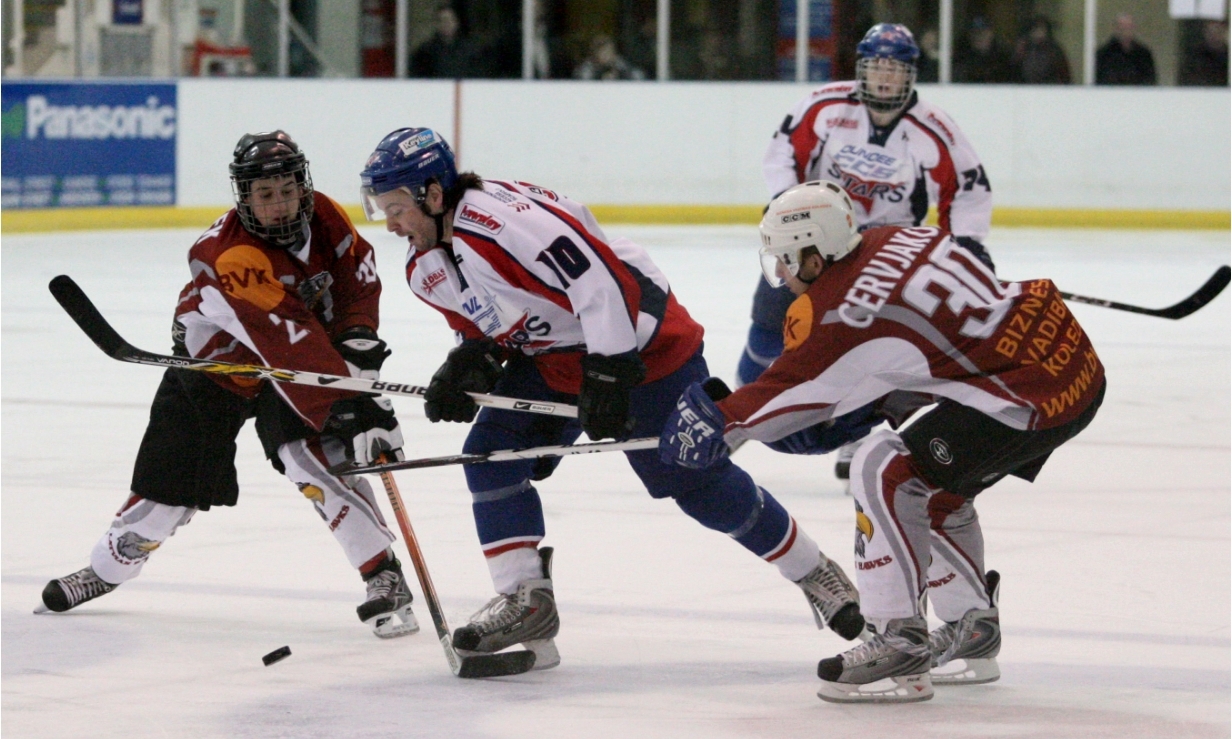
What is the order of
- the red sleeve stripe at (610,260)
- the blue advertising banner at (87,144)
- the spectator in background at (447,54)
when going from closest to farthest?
the red sleeve stripe at (610,260) → the blue advertising banner at (87,144) → the spectator in background at (447,54)

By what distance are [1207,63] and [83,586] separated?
39.7 feet

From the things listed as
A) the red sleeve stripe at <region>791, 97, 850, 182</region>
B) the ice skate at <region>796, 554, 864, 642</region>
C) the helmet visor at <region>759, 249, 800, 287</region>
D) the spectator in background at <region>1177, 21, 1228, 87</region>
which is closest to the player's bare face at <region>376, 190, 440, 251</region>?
the helmet visor at <region>759, 249, 800, 287</region>

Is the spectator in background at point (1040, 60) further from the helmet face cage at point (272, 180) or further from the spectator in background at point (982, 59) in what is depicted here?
the helmet face cage at point (272, 180)

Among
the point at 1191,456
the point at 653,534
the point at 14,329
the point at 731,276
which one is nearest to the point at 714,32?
the point at 731,276

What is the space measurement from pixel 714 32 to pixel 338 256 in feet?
36.5

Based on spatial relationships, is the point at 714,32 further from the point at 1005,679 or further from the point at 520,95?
the point at 1005,679

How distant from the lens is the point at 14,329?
8297mm

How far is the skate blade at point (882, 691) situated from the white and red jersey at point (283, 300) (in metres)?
1.09

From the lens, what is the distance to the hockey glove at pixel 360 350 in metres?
3.81

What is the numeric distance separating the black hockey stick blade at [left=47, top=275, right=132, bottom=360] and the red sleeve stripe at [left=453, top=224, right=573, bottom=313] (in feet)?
2.48

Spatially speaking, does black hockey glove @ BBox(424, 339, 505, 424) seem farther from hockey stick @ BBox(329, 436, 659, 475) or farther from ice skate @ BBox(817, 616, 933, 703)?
ice skate @ BBox(817, 616, 933, 703)

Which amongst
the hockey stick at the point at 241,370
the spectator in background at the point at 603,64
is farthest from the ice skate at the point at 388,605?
the spectator in background at the point at 603,64

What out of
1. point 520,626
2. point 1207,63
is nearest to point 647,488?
point 520,626

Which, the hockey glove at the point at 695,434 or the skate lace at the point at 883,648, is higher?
the hockey glove at the point at 695,434
